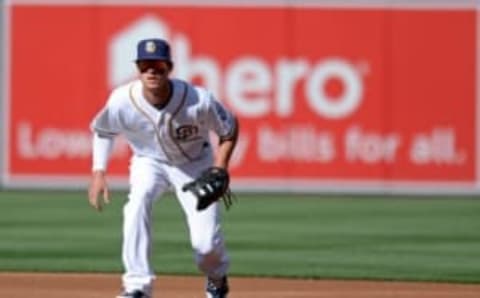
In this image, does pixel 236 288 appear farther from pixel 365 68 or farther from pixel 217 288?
pixel 365 68

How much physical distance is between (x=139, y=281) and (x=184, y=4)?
1274 cm

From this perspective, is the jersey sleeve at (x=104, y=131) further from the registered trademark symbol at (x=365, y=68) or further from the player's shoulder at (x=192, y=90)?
the registered trademark symbol at (x=365, y=68)

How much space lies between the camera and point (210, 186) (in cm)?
941

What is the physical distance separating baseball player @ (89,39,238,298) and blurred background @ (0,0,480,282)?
37.0 feet

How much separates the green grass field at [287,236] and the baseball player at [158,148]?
3058mm

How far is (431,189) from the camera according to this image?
21531 millimetres

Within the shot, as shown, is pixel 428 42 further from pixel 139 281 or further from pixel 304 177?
pixel 139 281

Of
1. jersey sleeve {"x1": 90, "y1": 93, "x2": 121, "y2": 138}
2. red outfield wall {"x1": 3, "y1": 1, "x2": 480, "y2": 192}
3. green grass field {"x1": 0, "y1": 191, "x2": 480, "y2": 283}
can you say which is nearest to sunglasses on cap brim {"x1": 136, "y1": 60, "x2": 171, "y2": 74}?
jersey sleeve {"x1": 90, "y1": 93, "x2": 121, "y2": 138}

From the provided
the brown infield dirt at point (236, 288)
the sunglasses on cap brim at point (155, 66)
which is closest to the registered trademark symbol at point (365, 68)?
the brown infield dirt at point (236, 288)

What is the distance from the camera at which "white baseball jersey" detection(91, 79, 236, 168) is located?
377 inches

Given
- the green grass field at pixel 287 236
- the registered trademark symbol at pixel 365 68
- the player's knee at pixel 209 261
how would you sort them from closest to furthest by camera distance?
the player's knee at pixel 209 261
the green grass field at pixel 287 236
the registered trademark symbol at pixel 365 68

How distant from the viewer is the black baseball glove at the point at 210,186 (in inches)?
370

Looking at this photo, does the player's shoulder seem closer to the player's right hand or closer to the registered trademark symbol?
the player's right hand

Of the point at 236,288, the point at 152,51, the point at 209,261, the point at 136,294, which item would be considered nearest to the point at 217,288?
the point at 209,261
